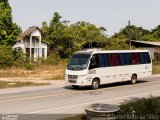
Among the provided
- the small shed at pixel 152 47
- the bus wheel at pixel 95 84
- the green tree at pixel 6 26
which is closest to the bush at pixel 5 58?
the green tree at pixel 6 26

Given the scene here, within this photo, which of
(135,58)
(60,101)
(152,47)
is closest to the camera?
(60,101)

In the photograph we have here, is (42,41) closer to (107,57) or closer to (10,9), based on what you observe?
(10,9)

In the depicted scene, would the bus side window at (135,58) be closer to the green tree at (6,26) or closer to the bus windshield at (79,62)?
the bus windshield at (79,62)

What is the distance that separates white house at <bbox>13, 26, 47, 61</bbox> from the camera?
5475 centimetres

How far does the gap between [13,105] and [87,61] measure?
761cm

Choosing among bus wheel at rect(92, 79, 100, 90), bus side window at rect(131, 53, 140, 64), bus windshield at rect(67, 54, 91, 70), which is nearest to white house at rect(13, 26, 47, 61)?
bus side window at rect(131, 53, 140, 64)

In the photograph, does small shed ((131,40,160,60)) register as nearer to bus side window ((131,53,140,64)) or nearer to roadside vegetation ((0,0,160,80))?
roadside vegetation ((0,0,160,80))

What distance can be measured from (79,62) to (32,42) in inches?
1336

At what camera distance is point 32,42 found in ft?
184

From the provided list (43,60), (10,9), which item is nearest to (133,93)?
(43,60)

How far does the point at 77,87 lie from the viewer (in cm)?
2455

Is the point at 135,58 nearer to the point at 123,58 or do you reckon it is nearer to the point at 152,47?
the point at 123,58

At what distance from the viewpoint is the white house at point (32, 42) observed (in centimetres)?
5475

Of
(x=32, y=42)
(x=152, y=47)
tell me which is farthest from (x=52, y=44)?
(x=152, y=47)
